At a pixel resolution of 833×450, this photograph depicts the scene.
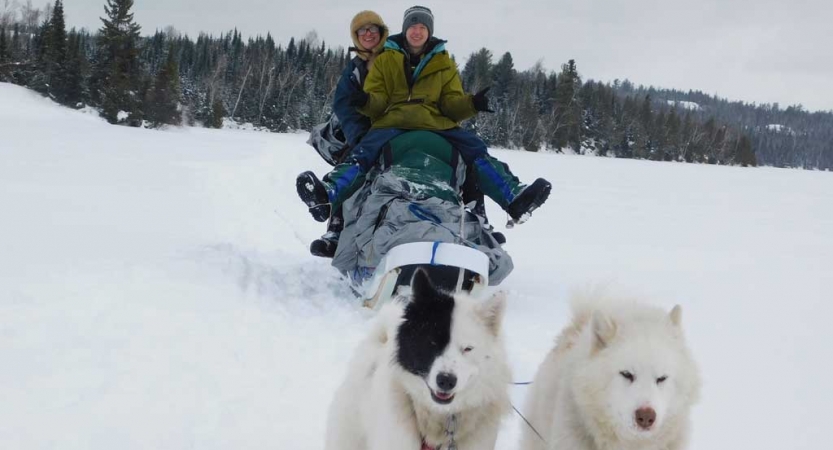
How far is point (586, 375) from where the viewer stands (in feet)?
7.33

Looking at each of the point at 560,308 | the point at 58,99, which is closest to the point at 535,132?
the point at 58,99

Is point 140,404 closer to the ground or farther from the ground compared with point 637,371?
closer to the ground

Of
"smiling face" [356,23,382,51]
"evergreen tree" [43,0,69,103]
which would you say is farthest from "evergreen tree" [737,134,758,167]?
"smiling face" [356,23,382,51]

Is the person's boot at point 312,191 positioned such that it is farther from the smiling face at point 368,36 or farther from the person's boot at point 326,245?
the smiling face at point 368,36

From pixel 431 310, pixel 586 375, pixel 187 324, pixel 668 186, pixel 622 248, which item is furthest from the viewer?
pixel 668 186

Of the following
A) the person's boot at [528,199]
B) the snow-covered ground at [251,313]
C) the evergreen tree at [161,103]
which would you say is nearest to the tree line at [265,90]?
the evergreen tree at [161,103]

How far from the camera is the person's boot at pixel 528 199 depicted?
17.3 feet

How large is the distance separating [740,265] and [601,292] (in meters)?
5.99

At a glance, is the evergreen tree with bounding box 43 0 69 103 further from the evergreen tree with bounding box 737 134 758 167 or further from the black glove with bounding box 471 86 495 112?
the evergreen tree with bounding box 737 134 758 167

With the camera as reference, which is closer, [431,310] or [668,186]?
[431,310]

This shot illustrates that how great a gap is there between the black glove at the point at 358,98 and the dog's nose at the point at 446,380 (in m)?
3.55

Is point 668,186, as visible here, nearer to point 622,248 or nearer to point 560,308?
point 622,248

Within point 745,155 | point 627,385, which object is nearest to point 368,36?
point 627,385

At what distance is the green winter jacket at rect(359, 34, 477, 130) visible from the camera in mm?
5414
